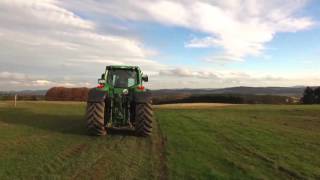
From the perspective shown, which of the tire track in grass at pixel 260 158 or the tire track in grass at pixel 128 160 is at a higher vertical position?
the tire track in grass at pixel 128 160

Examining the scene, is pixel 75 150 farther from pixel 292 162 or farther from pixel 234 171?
pixel 292 162

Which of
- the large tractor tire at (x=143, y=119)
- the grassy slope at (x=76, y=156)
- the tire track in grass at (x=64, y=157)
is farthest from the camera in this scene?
the large tractor tire at (x=143, y=119)

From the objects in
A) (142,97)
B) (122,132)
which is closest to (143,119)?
(142,97)


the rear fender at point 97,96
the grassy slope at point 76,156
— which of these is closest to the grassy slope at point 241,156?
the grassy slope at point 76,156

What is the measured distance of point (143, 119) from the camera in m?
15.6

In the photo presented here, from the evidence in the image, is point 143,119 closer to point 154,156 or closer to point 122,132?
point 122,132

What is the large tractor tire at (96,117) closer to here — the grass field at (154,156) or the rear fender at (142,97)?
the grass field at (154,156)

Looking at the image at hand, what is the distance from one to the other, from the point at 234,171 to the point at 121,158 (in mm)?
2918

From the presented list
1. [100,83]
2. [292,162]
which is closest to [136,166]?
[292,162]

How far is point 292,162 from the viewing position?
35.6ft

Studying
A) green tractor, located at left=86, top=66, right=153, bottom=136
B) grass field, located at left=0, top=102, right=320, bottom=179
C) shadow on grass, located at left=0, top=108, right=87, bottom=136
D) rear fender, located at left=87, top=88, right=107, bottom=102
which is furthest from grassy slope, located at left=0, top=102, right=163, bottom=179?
shadow on grass, located at left=0, top=108, right=87, bottom=136

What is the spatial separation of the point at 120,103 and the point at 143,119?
1189mm

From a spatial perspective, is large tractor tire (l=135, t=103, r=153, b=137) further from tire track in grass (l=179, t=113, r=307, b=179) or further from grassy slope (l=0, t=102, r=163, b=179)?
tire track in grass (l=179, t=113, r=307, b=179)

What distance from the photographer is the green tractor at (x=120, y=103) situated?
1537 centimetres
